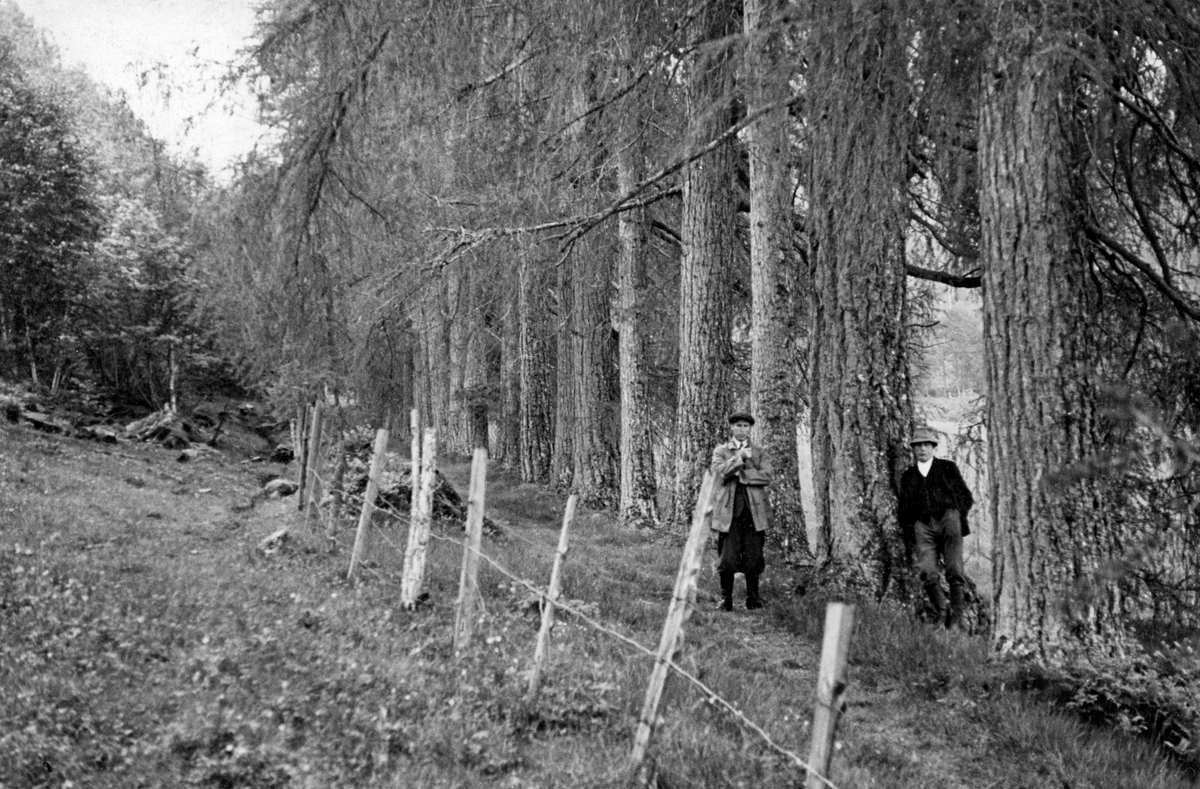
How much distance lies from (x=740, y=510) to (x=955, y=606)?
7.77ft

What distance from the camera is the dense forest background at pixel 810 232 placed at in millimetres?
5082

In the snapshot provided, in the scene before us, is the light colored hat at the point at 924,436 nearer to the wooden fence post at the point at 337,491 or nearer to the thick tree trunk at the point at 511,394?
the wooden fence post at the point at 337,491

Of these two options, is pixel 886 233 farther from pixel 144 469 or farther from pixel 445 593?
pixel 144 469

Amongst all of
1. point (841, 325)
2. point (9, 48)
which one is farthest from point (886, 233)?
point (9, 48)

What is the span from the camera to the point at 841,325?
28.7 feet

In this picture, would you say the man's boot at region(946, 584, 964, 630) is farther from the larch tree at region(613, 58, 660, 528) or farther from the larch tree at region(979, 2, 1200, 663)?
the larch tree at region(613, 58, 660, 528)

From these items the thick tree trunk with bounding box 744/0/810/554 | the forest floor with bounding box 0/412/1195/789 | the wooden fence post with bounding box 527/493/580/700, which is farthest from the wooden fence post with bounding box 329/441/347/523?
the wooden fence post with bounding box 527/493/580/700

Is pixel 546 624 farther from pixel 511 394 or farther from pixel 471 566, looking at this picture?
pixel 511 394

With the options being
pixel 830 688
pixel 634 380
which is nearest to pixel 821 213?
pixel 830 688

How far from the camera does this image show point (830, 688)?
330 cm

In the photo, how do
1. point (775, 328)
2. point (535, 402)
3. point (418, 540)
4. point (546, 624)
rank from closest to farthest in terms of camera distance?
point (546, 624) < point (418, 540) < point (775, 328) < point (535, 402)

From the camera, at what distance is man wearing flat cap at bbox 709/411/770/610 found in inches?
350

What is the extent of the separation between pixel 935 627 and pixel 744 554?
77.9 inches

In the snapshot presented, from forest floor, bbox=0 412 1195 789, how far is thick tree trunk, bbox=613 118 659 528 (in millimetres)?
4650
